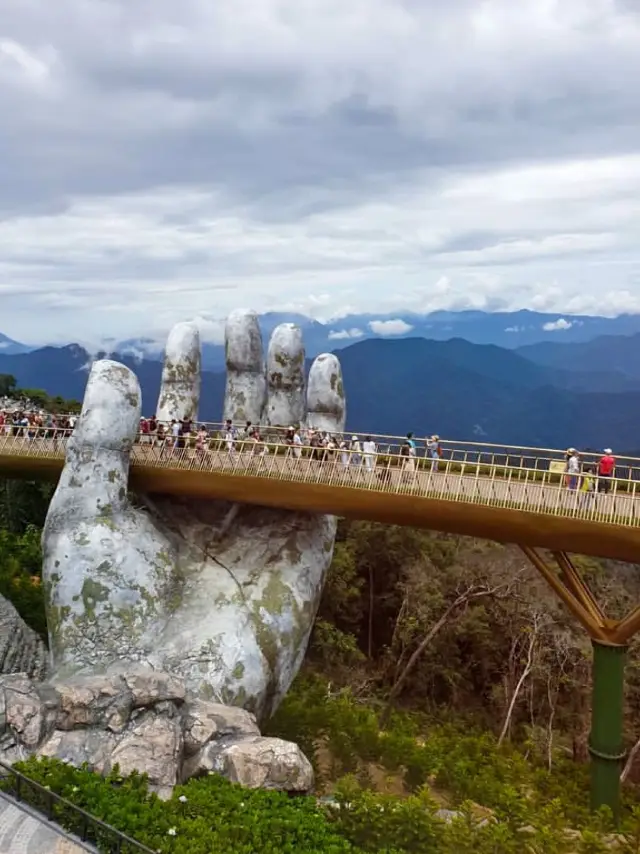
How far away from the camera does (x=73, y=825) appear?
960 cm

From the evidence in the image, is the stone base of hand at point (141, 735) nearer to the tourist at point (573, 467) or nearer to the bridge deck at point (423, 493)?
the bridge deck at point (423, 493)

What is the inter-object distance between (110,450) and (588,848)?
35.7 feet

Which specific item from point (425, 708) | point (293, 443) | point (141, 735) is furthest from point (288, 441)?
point (425, 708)

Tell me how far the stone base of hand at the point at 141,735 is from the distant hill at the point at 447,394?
327ft

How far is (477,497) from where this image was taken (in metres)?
13.0

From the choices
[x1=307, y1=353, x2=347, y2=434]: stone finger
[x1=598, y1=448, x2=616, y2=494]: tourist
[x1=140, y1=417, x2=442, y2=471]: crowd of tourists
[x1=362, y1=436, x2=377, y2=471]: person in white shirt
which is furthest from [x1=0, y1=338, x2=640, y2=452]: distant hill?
[x1=598, y1=448, x2=616, y2=494]: tourist

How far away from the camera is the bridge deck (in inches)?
474

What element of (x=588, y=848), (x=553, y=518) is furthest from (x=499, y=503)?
(x=588, y=848)

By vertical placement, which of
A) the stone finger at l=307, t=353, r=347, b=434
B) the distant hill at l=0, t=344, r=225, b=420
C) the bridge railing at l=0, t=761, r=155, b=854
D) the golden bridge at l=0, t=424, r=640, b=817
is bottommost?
the bridge railing at l=0, t=761, r=155, b=854

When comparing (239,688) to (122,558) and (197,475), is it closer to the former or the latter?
(122,558)

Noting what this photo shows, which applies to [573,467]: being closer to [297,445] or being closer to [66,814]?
[297,445]

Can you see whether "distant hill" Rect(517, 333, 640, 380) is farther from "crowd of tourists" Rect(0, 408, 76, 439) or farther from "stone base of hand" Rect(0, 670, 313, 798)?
"stone base of hand" Rect(0, 670, 313, 798)

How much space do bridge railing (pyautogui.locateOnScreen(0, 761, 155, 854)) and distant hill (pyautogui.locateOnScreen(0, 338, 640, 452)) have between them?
10175 centimetres

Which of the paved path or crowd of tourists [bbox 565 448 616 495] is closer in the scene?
the paved path
